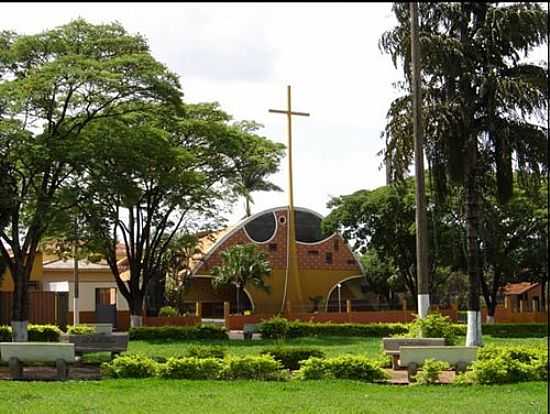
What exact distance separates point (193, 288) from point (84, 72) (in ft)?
120

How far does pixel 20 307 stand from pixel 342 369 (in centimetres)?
1087

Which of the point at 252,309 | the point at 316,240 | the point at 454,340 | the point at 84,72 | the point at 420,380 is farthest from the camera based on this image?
the point at 316,240

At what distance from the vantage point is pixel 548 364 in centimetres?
1392

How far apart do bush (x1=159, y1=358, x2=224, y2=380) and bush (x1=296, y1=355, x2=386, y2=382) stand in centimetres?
144

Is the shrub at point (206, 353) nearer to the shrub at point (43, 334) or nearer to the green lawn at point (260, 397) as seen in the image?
the green lawn at point (260, 397)

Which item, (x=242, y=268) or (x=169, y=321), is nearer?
(x=169, y=321)

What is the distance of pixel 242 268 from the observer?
169 feet

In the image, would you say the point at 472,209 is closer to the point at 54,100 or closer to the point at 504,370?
the point at 504,370

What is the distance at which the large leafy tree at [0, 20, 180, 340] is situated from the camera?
68.1 feet

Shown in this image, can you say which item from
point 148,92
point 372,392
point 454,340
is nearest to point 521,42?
point 454,340

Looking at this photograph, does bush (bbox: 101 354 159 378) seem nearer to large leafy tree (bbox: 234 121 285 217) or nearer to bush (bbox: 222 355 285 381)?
bush (bbox: 222 355 285 381)

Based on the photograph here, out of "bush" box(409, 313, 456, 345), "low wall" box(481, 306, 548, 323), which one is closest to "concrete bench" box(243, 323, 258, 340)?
"bush" box(409, 313, 456, 345)

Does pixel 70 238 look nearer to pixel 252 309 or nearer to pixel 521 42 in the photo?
pixel 521 42

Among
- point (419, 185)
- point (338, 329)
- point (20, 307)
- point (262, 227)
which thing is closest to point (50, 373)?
point (20, 307)
